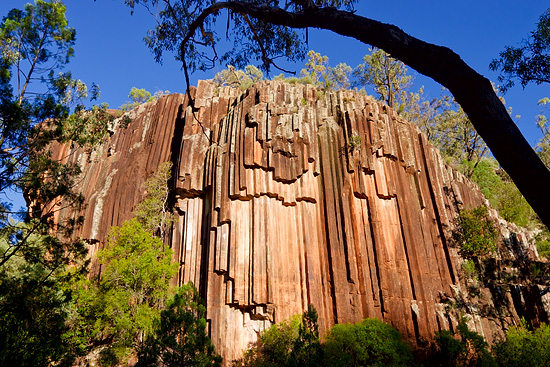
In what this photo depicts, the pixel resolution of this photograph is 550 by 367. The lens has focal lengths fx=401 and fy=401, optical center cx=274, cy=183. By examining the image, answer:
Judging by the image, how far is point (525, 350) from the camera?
15.3 m

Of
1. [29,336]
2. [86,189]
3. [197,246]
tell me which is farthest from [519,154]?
[86,189]

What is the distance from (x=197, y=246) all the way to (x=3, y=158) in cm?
994

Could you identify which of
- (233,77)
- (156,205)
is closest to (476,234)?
(156,205)

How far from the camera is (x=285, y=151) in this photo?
19.7m

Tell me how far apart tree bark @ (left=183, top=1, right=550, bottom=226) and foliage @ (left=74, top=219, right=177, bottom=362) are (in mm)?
15176

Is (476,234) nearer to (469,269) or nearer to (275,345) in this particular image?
(469,269)

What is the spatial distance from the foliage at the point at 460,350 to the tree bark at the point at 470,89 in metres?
14.0

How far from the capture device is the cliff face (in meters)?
17.2

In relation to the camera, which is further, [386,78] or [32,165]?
[386,78]

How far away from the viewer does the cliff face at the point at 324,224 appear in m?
17.2

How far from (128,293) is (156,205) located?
225 inches

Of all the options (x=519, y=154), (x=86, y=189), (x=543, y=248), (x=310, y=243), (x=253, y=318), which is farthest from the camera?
(x=86, y=189)

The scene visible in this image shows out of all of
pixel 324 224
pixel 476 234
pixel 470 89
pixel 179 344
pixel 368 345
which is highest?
pixel 324 224

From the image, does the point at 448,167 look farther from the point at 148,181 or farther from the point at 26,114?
the point at 26,114
